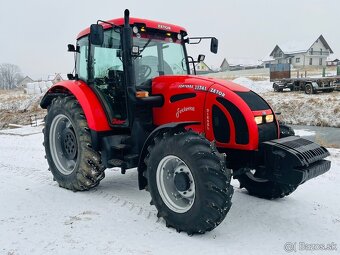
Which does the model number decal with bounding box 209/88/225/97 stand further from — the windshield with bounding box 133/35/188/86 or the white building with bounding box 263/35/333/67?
the white building with bounding box 263/35/333/67

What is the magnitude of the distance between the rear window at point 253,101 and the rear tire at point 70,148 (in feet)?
7.49

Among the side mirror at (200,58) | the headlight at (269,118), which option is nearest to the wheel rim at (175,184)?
the headlight at (269,118)

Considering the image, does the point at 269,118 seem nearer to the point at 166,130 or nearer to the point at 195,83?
the point at 195,83

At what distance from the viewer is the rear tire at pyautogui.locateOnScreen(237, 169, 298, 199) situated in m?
4.64

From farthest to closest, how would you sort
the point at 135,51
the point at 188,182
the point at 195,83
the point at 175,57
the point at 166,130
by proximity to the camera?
the point at 175,57 → the point at 135,51 → the point at 195,83 → the point at 166,130 → the point at 188,182

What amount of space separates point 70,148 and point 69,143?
0.27 ft

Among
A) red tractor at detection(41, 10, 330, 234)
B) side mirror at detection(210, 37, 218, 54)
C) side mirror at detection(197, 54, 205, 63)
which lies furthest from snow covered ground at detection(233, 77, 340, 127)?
red tractor at detection(41, 10, 330, 234)

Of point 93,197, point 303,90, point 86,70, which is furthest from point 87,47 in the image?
point 303,90

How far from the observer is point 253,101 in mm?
4121

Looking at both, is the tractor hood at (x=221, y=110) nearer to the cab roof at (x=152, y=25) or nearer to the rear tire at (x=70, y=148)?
the cab roof at (x=152, y=25)

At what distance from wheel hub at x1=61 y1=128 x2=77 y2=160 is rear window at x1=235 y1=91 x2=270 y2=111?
9.07ft

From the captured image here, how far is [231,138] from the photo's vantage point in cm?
401

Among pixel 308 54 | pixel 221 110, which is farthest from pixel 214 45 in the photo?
pixel 308 54

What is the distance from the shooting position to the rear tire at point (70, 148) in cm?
503
